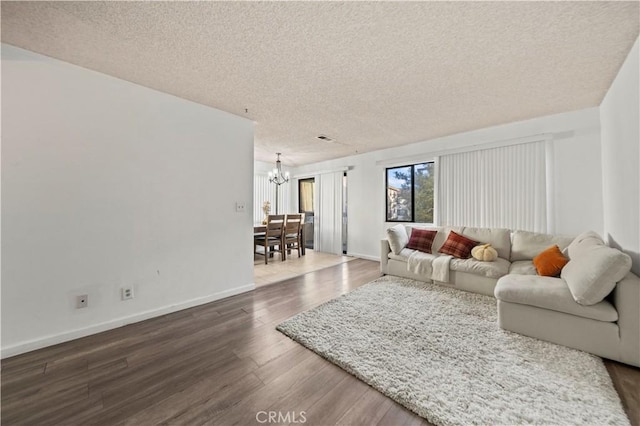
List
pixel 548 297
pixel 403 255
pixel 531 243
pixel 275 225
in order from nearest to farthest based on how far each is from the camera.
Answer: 1. pixel 548 297
2. pixel 531 243
3. pixel 403 255
4. pixel 275 225

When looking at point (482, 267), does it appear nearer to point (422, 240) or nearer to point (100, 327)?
point (422, 240)

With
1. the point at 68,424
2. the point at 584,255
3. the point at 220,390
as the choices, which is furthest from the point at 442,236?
the point at 68,424

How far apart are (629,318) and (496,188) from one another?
2.35 meters

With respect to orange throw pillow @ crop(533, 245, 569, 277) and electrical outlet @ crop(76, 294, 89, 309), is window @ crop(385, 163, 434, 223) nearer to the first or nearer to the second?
orange throw pillow @ crop(533, 245, 569, 277)

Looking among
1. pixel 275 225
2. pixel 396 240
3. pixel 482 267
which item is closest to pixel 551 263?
pixel 482 267

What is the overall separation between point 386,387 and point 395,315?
1033 millimetres

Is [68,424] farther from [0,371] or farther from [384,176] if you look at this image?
A: [384,176]

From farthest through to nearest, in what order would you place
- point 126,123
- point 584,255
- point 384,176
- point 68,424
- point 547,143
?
point 384,176 → point 547,143 → point 126,123 → point 584,255 → point 68,424

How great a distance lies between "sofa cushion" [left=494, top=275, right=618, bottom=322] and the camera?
5.87 ft

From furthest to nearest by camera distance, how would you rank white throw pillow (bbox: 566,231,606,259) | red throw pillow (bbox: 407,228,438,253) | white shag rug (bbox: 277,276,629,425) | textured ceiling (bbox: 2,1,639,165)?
1. red throw pillow (bbox: 407,228,438,253)
2. white throw pillow (bbox: 566,231,606,259)
3. textured ceiling (bbox: 2,1,639,165)
4. white shag rug (bbox: 277,276,629,425)

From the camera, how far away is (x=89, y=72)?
2.14 m

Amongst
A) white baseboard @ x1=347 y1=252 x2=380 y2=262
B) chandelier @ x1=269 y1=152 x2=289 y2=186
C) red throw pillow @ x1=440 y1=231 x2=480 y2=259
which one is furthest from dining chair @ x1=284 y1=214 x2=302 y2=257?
red throw pillow @ x1=440 y1=231 x2=480 y2=259

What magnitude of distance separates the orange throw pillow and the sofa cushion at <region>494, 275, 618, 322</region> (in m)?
0.36

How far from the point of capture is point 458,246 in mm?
3412
